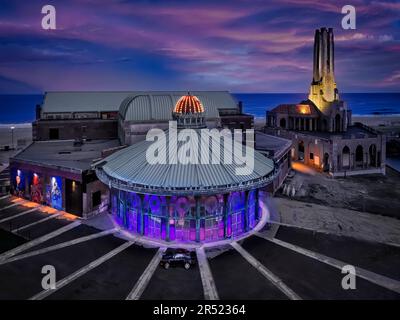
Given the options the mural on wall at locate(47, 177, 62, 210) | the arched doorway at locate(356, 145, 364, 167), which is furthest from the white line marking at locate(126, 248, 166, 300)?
the arched doorway at locate(356, 145, 364, 167)

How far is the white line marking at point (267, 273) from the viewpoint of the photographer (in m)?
29.1

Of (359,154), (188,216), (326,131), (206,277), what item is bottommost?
(206,277)

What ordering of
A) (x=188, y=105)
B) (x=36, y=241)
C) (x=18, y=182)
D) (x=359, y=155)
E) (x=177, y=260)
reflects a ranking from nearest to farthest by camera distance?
(x=177, y=260), (x=36, y=241), (x=188, y=105), (x=18, y=182), (x=359, y=155)

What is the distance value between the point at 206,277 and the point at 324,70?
83.7m

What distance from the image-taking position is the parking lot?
29.3m

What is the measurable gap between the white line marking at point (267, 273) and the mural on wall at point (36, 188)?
30.0 metres

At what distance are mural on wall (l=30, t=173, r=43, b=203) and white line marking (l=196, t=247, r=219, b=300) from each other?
90.0ft

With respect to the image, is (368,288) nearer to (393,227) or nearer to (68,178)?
(393,227)

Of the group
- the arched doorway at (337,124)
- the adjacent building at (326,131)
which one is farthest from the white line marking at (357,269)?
the arched doorway at (337,124)

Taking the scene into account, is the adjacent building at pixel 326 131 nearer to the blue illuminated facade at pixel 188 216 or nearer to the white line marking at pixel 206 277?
the blue illuminated facade at pixel 188 216

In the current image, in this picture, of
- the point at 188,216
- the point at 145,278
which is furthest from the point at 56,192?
the point at 145,278

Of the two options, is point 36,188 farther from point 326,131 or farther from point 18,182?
point 326,131

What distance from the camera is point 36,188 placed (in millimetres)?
52500
